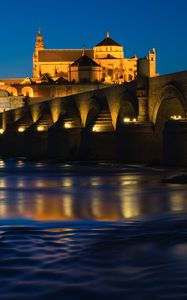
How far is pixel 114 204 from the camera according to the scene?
19031 mm

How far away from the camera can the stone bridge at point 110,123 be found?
39.2 m

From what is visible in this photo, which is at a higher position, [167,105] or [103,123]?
[167,105]

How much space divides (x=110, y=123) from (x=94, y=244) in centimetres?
3433

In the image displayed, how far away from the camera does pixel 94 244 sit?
1251 cm

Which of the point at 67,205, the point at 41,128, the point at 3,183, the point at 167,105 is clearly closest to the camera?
the point at 67,205

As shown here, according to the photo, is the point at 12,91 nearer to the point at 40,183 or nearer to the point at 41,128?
the point at 41,128

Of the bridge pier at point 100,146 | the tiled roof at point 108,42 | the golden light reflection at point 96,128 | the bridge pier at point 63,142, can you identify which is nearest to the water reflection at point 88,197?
the bridge pier at point 100,146

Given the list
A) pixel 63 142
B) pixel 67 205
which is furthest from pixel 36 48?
pixel 67 205

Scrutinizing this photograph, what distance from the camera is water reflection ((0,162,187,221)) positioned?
1703 cm

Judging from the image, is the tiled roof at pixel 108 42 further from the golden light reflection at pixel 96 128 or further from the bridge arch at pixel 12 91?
the golden light reflection at pixel 96 128

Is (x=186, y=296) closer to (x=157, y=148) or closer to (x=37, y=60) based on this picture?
(x=157, y=148)

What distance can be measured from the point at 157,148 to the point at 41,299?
30718 mm

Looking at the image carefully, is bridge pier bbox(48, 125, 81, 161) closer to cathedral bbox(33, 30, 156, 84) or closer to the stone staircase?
the stone staircase

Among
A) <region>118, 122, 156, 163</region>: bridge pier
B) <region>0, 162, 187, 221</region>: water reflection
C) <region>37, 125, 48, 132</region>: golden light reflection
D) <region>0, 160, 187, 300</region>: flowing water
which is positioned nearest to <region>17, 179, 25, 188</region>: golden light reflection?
<region>0, 162, 187, 221</region>: water reflection
